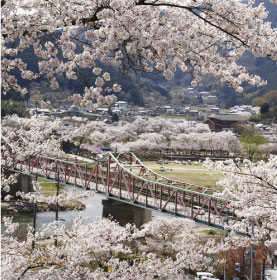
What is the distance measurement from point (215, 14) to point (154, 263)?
21.2ft

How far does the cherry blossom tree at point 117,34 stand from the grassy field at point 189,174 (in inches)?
1201

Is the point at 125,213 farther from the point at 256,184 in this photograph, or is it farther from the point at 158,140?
the point at 158,140

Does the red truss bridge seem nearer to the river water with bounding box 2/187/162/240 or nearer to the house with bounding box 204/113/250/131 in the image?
the river water with bounding box 2/187/162/240

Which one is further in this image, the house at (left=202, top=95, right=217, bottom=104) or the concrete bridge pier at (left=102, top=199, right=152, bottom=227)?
the house at (left=202, top=95, right=217, bottom=104)

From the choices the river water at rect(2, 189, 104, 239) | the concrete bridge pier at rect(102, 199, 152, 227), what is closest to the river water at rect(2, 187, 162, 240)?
the river water at rect(2, 189, 104, 239)

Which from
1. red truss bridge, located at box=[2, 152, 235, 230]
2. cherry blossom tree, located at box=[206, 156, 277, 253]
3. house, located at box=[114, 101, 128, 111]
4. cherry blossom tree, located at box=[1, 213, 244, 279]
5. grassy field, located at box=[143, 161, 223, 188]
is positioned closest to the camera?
cherry blossom tree, located at box=[206, 156, 277, 253]

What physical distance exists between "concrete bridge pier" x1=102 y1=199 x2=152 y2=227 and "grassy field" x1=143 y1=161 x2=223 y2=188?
911 cm

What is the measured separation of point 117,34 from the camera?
3.81 meters

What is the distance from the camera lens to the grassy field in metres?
37.2

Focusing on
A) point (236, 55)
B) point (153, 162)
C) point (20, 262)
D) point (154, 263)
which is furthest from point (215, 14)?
point (153, 162)

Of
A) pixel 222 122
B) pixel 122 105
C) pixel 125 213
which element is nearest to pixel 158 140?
pixel 222 122

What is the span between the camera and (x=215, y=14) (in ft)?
14.4

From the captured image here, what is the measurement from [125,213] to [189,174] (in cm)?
1434

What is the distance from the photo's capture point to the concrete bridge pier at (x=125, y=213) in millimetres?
26628
